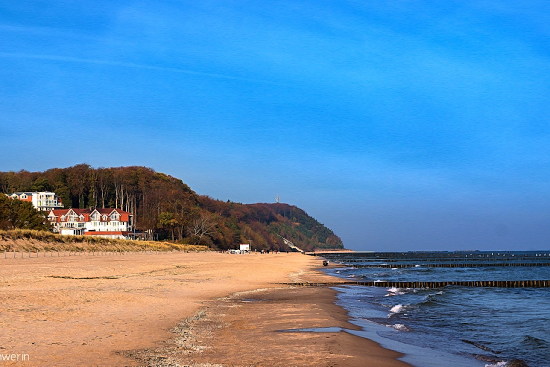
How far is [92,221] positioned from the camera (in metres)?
120

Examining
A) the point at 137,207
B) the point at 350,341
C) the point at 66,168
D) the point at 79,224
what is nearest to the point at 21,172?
the point at 66,168

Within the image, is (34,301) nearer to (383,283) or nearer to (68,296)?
(68,296)

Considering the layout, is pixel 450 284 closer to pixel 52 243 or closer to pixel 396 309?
pixel 396 309

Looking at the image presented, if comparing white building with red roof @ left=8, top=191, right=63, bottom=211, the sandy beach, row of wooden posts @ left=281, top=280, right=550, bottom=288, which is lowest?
row of wooden posts @ left=281, top=280, right=550, bottom=288

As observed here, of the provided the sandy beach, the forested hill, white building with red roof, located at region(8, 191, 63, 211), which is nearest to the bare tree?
the forested hill

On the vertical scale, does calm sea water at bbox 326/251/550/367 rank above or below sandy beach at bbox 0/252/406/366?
below

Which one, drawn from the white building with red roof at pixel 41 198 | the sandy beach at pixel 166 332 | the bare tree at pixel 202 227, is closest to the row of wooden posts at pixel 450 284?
the sandy beach at pixel 166 332

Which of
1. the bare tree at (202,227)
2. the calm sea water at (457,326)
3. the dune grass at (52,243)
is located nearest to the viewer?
the calm sea water at (457,326)

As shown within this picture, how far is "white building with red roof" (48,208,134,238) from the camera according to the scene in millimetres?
114375

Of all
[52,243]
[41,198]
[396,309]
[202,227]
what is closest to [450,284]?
[396,309]

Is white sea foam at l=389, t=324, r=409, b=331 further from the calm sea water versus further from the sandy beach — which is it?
the sandy beach

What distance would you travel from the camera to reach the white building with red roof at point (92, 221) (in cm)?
11438

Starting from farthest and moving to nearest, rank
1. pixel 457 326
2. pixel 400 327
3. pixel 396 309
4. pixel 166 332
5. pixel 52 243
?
1. pixel 52 243
2. pixel 396 309
3. pixel 457 326
4. pixel 400 327
5. pixel 166 332

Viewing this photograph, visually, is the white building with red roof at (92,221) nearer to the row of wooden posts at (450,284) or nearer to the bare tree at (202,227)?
the bare tree at (202,227)
